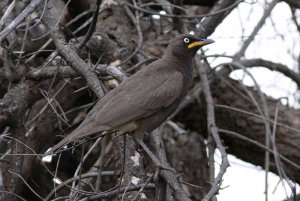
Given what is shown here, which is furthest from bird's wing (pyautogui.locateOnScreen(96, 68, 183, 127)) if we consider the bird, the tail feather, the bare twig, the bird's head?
the bare twig

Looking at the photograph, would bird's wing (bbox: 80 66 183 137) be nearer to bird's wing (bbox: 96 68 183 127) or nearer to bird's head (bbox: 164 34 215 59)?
bird's wing (bbox: 96 68 183 127)

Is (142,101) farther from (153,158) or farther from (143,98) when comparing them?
(153,158)

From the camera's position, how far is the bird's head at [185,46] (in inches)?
224

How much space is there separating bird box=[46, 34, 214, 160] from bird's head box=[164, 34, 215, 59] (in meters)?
0.11

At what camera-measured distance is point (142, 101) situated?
17.0 feet

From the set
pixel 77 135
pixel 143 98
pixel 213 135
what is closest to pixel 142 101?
pixel 143 98

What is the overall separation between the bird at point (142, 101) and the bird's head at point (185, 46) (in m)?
0.11

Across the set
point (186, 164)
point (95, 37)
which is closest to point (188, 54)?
point (95, 37)

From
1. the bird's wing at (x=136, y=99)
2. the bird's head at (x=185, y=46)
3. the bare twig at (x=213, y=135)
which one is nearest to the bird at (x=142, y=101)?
the bird's wing at (x=136, y=99)

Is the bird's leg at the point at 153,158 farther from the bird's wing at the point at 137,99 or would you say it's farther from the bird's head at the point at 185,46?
Answer: the bird's head at the point at 185,46

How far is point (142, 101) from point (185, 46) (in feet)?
2.55

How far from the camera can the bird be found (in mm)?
4938

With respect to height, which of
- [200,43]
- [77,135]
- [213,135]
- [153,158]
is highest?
[200,43]

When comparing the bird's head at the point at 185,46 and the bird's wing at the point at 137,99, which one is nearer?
the bird's wing at the point at 137,99
